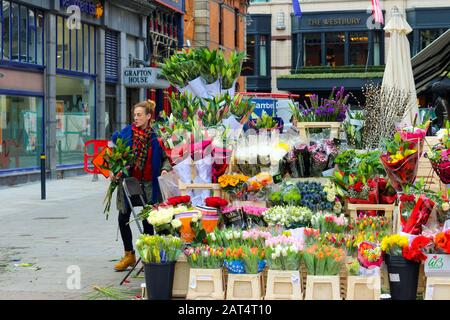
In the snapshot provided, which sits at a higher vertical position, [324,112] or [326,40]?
[326,40]

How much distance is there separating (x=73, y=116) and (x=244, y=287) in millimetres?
19173

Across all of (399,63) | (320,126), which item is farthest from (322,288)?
(399,63)

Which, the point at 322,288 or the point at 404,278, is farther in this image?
the point at 404,278

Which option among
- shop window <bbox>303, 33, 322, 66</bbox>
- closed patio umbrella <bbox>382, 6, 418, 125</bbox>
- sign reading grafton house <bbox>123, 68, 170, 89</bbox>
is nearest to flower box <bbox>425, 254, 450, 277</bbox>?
closed patio umbrella <bbox>382, 6, 418, 125</bbox>

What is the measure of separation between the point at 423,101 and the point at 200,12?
1796cm

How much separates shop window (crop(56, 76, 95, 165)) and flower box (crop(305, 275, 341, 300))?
1835cm

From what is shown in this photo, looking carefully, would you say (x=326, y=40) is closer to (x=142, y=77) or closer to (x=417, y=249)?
(x=142, y=77)

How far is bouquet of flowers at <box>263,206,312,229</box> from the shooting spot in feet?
26.7

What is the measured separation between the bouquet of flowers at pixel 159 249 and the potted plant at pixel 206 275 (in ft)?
0.67

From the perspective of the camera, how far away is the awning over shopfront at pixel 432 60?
58.1 ft

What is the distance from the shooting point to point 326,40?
2122 inches

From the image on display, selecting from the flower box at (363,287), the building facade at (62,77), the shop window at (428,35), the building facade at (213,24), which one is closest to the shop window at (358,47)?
the shop window at (428,35)

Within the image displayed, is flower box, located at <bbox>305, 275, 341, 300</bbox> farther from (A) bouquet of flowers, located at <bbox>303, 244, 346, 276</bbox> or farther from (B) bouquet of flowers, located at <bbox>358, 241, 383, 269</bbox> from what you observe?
(B) bouquet of flowers, located at <bbox>358, 241, 383, 269</bbox>

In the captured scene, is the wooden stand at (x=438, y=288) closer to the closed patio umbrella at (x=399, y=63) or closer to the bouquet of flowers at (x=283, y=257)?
the bouquet of flowers at (x=283, y=257)
